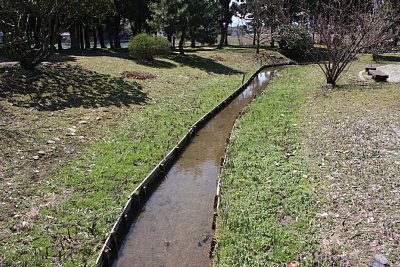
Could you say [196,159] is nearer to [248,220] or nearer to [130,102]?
[248,220]

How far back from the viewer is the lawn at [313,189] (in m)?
6.06

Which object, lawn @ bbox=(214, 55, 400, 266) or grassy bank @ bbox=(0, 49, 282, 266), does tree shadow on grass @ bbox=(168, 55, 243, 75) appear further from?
lawn @ bbox=(214, 55, 400, 266)

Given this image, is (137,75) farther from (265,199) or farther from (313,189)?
(313,189)

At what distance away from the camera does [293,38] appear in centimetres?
3033

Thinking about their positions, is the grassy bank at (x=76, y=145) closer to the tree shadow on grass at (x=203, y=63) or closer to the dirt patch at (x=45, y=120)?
the dirt patch at (x=45, y=120)

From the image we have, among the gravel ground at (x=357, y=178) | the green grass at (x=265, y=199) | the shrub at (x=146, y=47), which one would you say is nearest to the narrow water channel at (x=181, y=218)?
the green grass at (x=265, y=199)

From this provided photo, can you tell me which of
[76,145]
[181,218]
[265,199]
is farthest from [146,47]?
[265,199]

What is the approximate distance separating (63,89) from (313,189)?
12294 mm

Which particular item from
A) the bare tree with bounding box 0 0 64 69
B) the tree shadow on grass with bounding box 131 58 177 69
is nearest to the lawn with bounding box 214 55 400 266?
the bare tree with bounding box 0 0 64 69

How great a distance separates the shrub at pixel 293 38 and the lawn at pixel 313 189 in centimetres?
1019

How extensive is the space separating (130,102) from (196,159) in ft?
20.0

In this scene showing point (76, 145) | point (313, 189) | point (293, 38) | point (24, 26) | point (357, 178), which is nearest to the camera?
point (313, 189)

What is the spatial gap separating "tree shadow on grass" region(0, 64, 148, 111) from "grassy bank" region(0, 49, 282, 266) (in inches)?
1.6

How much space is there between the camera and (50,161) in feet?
31.4
